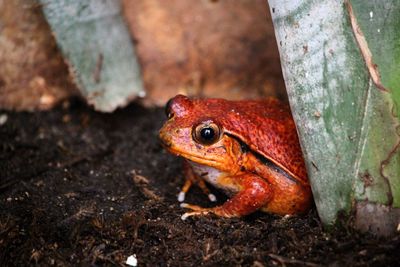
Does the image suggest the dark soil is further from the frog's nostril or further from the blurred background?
the blurred background

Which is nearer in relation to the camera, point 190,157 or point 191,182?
point 190,157

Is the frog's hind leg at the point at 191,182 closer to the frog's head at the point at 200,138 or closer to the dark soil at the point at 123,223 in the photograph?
the dark soil at the point at 123,223

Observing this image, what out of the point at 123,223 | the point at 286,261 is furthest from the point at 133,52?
the point at 286,261

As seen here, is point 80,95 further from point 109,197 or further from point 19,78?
point 109,197

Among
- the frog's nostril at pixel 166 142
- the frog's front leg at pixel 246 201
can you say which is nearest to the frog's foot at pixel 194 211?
the frog's front leg at pixel 246 201

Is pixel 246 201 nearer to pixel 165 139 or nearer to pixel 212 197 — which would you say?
pixel 212 197

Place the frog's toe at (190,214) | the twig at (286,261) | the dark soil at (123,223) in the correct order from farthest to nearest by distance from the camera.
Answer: the frog's toe at (190,214), the dark soil at (123,223), the twig at (286,261)
